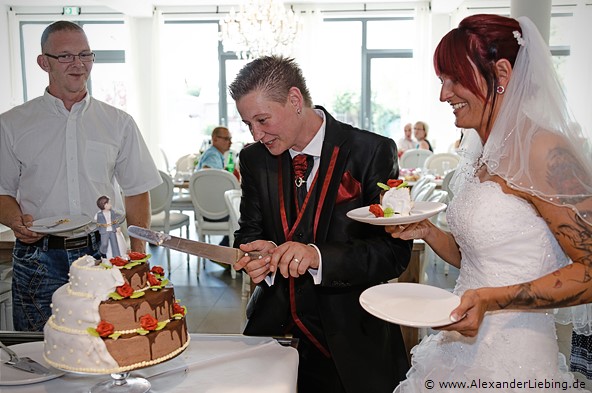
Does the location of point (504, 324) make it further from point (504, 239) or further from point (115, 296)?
point (115, 296)

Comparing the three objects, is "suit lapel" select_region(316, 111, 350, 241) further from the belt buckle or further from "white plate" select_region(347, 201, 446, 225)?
the belt buckle

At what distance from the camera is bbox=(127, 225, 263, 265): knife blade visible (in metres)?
1.63

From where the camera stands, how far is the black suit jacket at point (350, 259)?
1.94 m

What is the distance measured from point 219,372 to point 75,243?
128 centimetres

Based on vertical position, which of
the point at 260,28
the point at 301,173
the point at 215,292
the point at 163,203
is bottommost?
the point at 215,292

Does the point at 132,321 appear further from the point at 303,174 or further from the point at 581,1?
the point at 581,1

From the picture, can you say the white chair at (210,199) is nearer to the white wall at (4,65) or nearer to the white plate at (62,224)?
the white plate at (62,224)

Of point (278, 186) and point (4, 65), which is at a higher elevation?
point (4, 65)

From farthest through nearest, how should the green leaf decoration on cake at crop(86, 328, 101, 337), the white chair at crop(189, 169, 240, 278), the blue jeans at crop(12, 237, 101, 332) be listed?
the white chair at crop(189, 169, 240, 278), the blue jeans at crop(12, 237, 101, 332), the green leaf decoration on cake at crop(86, 328, 101, 337)

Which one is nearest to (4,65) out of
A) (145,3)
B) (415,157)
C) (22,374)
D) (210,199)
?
(145,3)

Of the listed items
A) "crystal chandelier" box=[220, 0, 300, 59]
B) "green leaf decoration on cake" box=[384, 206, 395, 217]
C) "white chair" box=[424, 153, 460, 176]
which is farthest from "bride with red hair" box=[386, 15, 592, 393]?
"crystal chandelier" box=[220, 0, 300, 59]

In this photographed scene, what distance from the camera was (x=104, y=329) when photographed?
136 cm

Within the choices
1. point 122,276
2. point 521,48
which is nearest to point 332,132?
point 521,48

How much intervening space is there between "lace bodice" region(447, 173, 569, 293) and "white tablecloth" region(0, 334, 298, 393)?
0.65m
